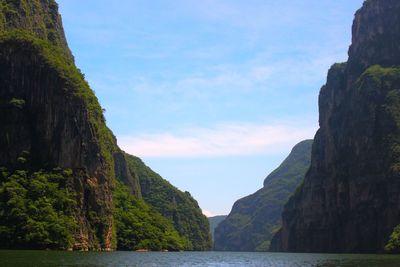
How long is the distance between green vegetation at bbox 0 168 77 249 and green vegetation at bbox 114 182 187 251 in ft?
92.9

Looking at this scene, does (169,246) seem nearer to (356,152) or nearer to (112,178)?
(112,178)

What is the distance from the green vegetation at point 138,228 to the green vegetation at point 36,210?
28330 millimetres

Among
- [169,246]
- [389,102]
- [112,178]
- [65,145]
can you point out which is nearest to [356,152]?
[389,102]

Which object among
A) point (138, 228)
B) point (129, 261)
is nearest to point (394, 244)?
point (138, 228)

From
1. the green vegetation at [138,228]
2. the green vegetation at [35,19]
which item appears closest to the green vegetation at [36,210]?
the green vegetation at [138,228]

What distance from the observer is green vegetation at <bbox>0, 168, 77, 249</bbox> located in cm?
10562

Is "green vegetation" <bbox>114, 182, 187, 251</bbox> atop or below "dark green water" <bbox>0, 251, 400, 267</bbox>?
atop

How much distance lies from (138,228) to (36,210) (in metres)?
46.7

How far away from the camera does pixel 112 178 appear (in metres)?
144

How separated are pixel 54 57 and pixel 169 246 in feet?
202

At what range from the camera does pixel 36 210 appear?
11169 centimetres

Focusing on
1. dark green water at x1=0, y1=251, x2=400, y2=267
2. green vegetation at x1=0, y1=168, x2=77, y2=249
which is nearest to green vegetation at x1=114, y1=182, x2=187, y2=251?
green vegetation at x1=0, y1=168, x2=77, y2=249

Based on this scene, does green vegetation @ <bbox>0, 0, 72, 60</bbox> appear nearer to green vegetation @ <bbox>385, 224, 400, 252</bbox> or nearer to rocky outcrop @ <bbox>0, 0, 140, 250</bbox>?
rocky outcrop @ <bbox>0, 0, 140, 250</bbox>

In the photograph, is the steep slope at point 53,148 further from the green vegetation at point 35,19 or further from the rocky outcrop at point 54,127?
the green vegetation at point 35,19
